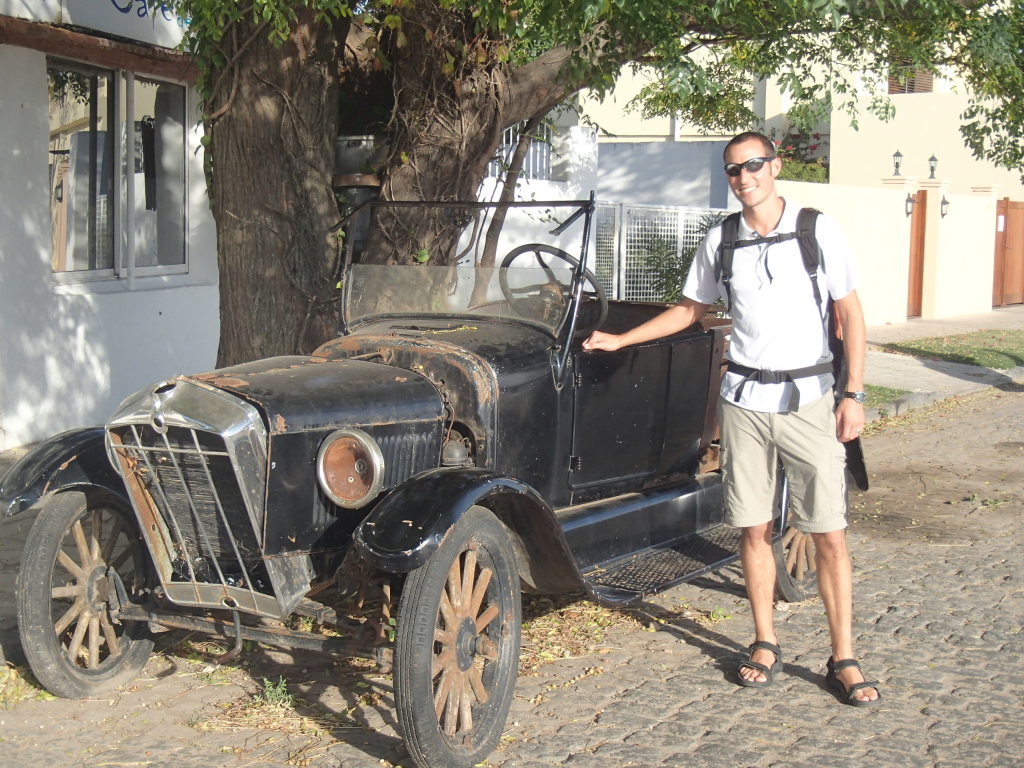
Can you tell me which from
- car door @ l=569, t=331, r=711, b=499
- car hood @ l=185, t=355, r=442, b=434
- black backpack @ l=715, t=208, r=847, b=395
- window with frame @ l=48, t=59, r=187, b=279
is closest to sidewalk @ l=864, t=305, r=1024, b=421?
car door @ l=569, t=331, r=711, b=499

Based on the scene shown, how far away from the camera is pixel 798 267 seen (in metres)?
4.27

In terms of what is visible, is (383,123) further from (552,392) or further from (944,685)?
(944,685)

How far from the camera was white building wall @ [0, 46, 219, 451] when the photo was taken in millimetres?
8102

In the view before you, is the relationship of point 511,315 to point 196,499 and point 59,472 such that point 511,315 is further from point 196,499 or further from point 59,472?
point 59,472

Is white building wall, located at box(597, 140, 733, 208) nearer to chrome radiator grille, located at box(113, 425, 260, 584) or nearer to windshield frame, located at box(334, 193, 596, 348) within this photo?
windshield frame, located at box(334, 193, 596, 348)

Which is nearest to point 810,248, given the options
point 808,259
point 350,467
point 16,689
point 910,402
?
point 808,259

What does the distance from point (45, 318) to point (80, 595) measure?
4678mm

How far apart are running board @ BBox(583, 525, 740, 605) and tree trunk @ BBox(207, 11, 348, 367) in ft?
7.30

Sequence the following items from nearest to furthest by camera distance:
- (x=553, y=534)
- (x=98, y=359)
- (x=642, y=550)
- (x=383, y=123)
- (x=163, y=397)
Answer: (x=163, y=397) → (x=553, y=534) → (x=642, y=550) → (x=383, y=123) → (x=98, y=359)

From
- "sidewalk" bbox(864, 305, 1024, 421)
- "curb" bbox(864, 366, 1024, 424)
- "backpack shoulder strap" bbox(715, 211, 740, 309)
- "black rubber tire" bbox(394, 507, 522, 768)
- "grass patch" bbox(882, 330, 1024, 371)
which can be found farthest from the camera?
"grass patch" bbox(882, 330, 1024, 371)

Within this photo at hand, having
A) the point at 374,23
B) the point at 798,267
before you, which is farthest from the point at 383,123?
the point at 798,267

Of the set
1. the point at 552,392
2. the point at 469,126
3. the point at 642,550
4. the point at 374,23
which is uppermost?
the point at 374,23

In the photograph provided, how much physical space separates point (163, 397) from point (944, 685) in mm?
3065

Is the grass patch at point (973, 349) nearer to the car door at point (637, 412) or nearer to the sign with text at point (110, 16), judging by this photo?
the car door at point (637, 412)
